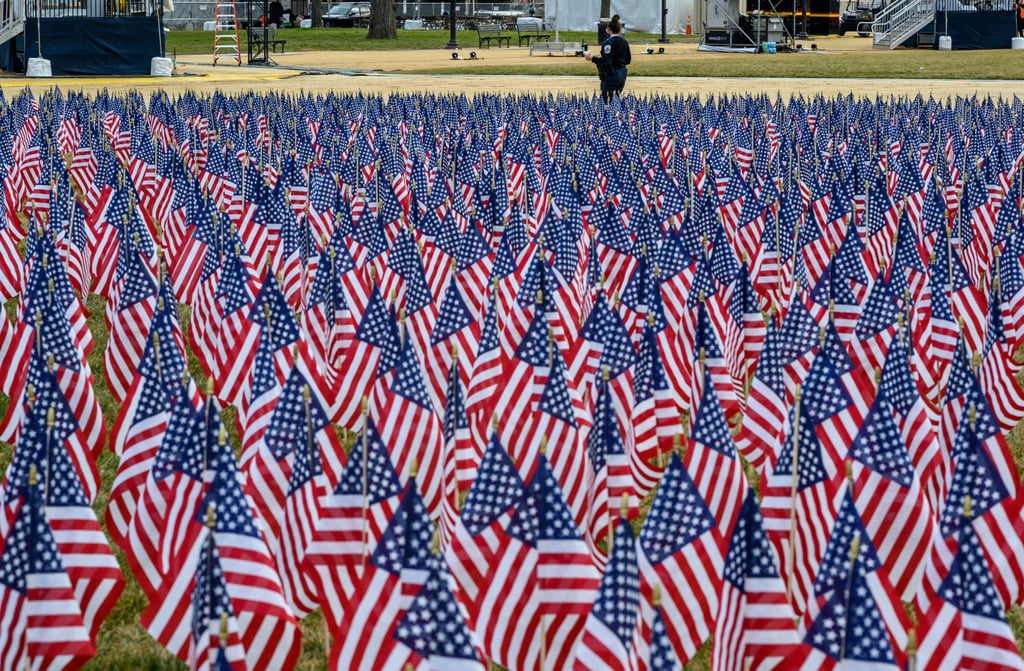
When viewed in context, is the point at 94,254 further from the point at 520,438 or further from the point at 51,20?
the point at 51,20

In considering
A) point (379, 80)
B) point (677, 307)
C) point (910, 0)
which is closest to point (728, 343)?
point (677, 307)

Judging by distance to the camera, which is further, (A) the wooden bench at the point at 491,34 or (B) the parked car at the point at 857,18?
(B) the parked car at the point at 857,18

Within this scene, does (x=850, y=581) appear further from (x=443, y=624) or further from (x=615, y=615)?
(x=443, y=624)

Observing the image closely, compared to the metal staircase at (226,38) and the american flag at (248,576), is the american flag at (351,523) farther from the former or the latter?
the metal staircase at (226,38)

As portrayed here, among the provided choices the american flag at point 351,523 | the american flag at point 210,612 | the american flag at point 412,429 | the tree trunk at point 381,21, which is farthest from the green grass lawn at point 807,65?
the american flag at point 210,612

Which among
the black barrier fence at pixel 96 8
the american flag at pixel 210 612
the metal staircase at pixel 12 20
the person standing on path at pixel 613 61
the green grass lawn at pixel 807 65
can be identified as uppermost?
the black barrier fence at pixel 96 8

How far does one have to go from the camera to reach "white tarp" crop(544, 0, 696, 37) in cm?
8450

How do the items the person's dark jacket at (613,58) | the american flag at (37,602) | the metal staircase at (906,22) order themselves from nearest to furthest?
the american flag at (37,602) < the person's dark jacket at (613,58) < the metal staircase at (906,22)

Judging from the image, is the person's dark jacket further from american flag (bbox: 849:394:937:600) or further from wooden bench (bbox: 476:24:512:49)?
wooden bench (bbox: 476:24:512:49)

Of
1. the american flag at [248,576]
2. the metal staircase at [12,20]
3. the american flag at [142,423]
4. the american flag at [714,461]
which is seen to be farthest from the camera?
the metal staircase at [12,20]

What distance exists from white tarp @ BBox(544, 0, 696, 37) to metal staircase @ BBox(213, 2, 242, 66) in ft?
58.7

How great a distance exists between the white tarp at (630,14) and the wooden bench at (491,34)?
3.36 meters

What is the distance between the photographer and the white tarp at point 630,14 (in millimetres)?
84500

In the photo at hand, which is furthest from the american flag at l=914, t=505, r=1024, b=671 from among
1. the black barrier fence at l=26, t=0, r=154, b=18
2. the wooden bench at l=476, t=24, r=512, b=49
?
the wooden bench at l=476, t=24, r=512, b=49
